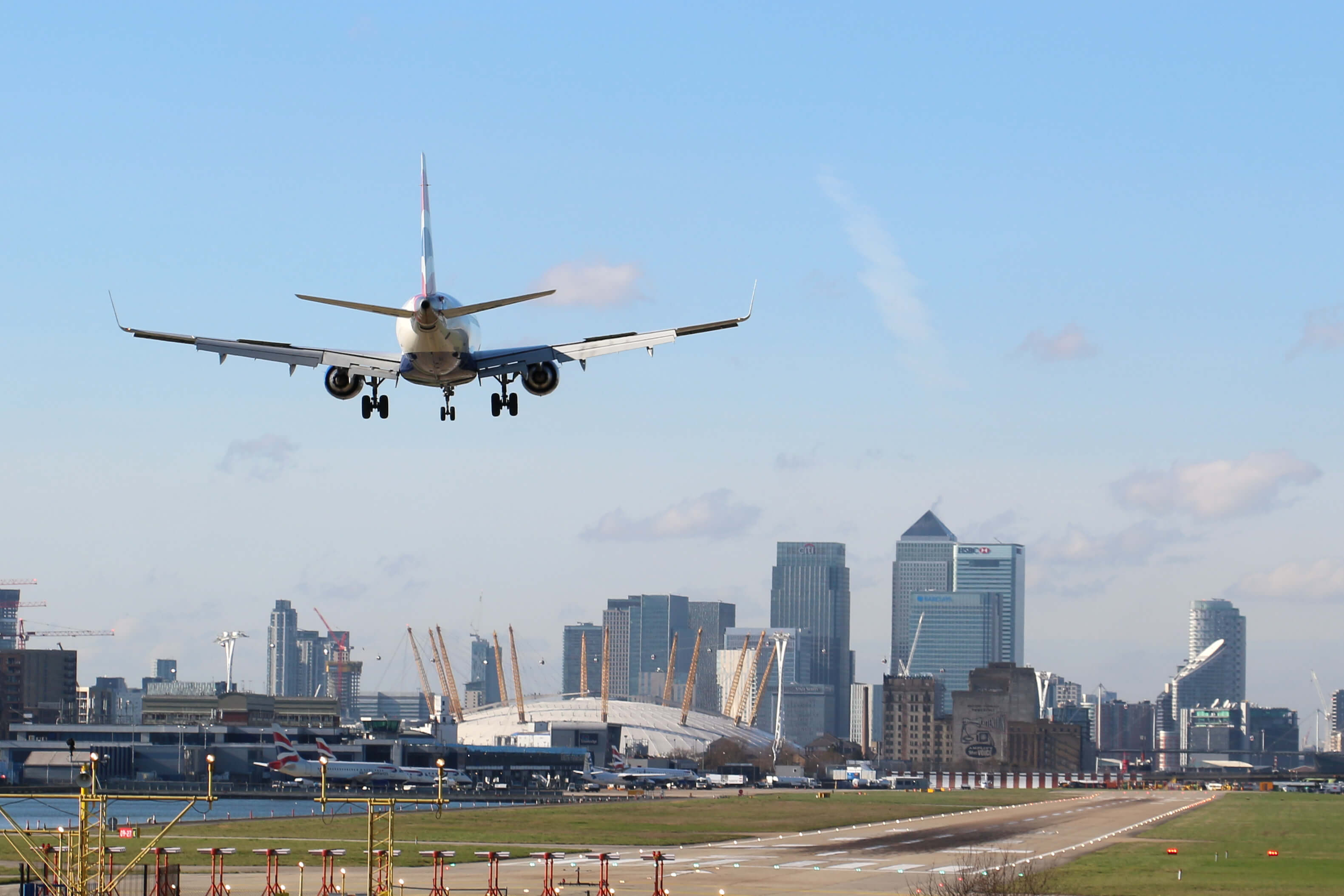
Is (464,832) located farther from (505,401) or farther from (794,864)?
(505,401)

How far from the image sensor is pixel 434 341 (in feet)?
198

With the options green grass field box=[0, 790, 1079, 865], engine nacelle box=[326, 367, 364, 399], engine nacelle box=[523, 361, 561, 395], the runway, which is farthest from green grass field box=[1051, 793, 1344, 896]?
engine nacelle box=[326, 367, 364, 399]

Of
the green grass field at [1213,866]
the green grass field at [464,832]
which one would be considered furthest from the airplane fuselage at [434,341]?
the green grass field at [464,832]

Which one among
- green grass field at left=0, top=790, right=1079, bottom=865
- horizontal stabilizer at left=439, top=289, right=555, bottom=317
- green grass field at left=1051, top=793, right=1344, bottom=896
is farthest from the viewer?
green grass field at left=0, top=790, right=1079, bottom=865

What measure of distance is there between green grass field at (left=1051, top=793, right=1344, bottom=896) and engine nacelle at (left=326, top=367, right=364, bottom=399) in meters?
58.9

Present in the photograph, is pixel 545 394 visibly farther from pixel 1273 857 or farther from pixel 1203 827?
pixel 1203 827

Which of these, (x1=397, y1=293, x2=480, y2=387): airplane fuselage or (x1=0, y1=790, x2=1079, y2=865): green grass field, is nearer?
(x1=397, y1=293, x2=480, y2=387): airplane fuselage

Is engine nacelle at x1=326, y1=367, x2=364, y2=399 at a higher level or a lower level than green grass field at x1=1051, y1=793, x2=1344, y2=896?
higher

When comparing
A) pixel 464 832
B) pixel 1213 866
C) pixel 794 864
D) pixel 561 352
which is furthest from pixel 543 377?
pixel 464 832

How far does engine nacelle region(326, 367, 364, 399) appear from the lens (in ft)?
205

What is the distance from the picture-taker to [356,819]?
183 m

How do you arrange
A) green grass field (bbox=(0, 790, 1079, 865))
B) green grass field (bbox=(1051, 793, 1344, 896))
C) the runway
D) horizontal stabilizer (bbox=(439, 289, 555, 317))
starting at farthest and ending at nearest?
green grass field (bbox=(0, 790, 1079, 865))
green grass field (bbox=(1051, 793, 1344, 896))
the runway
horizontal stabilizer (bbox=(439, 289, 555, 317))

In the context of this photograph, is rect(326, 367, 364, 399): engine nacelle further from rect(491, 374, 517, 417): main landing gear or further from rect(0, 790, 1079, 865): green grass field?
rect(0, 790, 1079, 865): green grass field

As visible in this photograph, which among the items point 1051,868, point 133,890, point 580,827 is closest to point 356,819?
point 580,827
